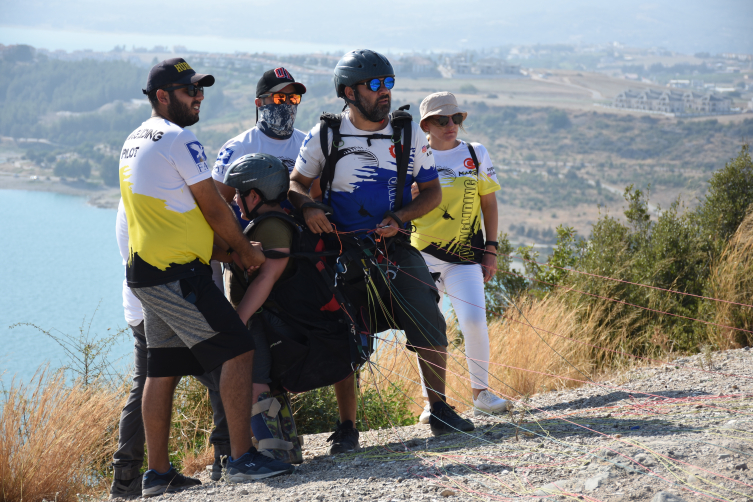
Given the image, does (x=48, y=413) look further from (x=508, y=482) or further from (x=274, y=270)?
(x=508, y=482)

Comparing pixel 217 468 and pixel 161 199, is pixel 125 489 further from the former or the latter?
pixel 161 199

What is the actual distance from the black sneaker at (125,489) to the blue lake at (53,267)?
58.4 ft

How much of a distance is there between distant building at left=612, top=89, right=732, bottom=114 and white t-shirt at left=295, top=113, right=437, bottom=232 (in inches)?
3948

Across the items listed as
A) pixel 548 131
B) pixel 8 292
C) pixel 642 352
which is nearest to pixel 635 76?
pixel 548 131

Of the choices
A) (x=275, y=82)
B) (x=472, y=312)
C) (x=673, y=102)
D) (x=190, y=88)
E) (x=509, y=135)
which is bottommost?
(x=472, y=312)

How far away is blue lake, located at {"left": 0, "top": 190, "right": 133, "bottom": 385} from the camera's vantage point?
28.7 m

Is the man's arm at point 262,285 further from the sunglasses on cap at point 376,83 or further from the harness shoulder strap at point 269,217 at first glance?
the sunglasses on cap at point 376,83

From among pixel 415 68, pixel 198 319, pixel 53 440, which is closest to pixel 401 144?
pixel 198 319

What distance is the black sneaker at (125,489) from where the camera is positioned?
3041 mm

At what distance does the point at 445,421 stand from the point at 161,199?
1897 mm

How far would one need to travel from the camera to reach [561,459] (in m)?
2.55

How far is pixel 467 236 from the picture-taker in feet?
13.0

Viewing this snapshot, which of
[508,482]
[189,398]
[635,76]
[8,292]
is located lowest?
[8,292]

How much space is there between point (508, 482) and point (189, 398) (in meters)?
2.87
